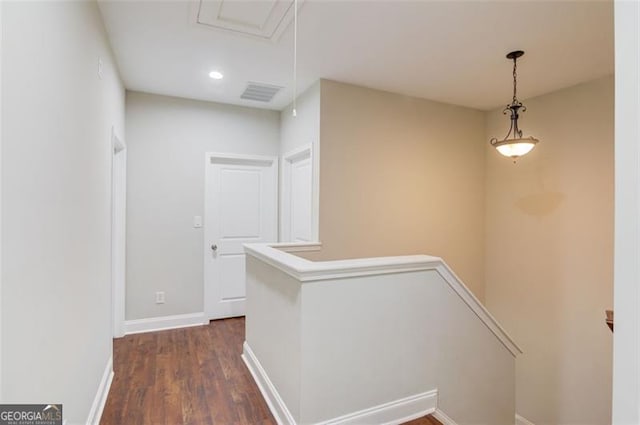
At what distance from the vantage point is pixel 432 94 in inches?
155

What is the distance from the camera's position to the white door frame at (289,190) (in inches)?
138

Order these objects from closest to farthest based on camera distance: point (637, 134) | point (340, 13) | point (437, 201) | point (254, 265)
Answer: point (637, 134)
point (340, 13)
point (254, 265)
point (437, 201)

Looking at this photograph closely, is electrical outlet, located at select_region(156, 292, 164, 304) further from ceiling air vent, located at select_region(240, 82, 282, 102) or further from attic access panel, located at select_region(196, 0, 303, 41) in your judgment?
attic access panel, located at select_region(196, 0, 303, 41)

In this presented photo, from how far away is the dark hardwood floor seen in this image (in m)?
2.19

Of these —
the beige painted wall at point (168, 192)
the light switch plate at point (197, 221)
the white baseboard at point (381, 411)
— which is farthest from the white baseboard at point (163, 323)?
the white baseboard at point (381, 411)

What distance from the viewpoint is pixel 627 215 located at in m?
0.71

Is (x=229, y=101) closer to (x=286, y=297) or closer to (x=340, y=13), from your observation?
(x=340, y=13)

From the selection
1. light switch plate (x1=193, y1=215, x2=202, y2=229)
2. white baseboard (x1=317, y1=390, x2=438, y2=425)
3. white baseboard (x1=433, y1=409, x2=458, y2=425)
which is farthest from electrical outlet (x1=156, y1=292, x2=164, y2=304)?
white baseboard (x1=433, y1=409, x2=458, y2=425)

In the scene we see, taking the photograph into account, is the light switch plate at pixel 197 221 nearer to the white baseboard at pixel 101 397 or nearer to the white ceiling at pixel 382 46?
the white ceiling at pixel 382 46

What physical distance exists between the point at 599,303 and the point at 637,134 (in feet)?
11.7

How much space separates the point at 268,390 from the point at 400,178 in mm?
2630

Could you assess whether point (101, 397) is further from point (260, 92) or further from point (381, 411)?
point (260, 92)

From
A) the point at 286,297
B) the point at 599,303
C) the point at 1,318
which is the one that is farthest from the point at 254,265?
the point at 599,303

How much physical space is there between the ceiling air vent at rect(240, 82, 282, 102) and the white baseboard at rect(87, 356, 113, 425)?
9.46ft
